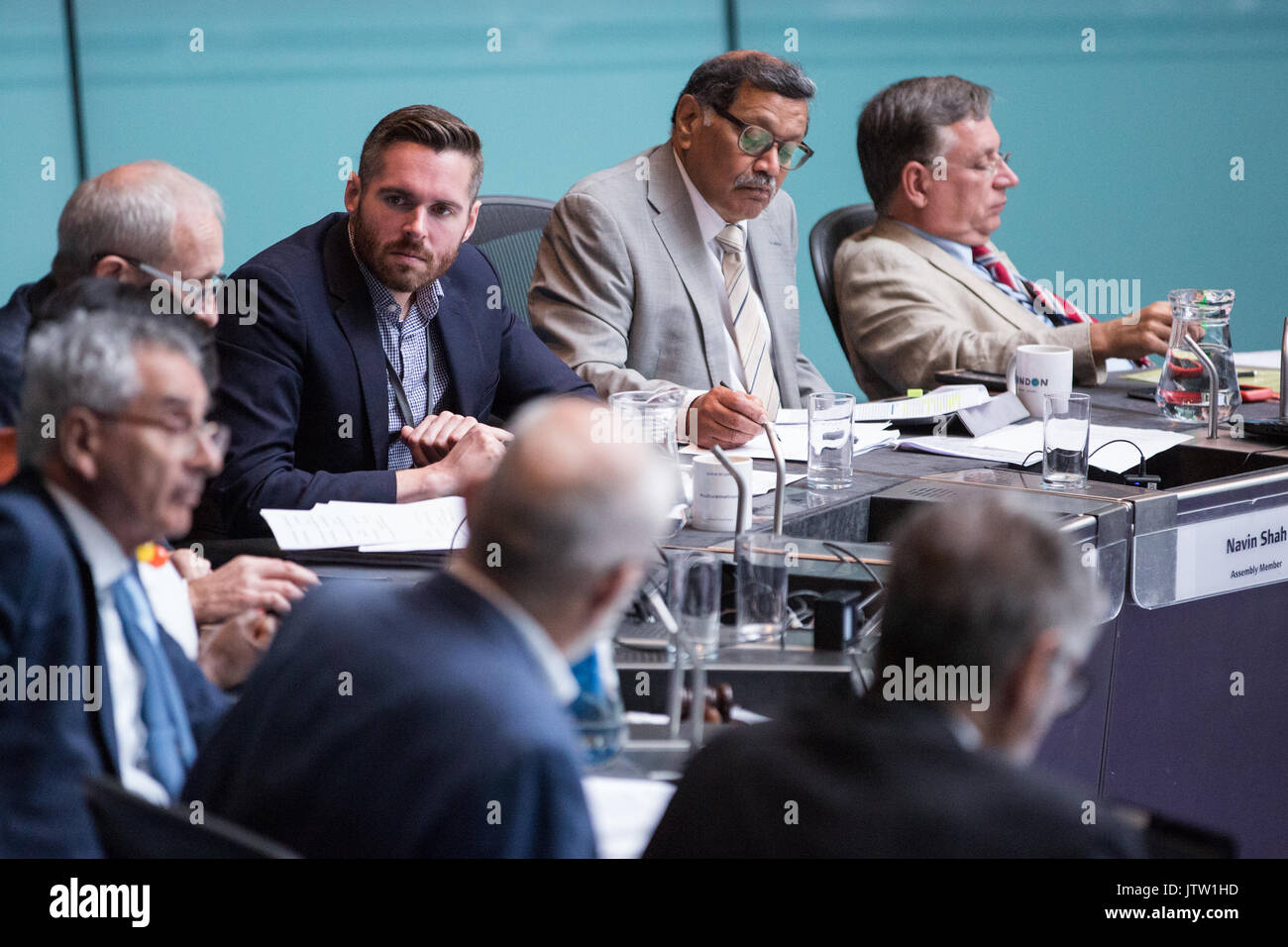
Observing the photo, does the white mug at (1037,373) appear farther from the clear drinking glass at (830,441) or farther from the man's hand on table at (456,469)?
the man's hand on table at (456,469)

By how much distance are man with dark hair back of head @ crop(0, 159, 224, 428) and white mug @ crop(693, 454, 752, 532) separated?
769 mm

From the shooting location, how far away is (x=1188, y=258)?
17.7 ft

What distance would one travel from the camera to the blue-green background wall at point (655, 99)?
4535 millimetres

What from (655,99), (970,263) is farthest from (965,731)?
(655,99)

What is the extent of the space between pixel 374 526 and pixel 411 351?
24.0 inches

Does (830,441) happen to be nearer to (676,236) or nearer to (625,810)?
(676,236)

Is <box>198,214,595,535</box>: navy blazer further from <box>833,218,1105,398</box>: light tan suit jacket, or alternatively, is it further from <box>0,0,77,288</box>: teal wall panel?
<box>0,0,77,288</box>: teal wall panel

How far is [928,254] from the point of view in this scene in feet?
12.2

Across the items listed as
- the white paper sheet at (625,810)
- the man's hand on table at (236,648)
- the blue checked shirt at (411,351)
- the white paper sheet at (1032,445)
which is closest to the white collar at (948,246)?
the white paper sheet at (1032,445)

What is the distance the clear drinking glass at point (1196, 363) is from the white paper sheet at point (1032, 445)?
0.50 feet

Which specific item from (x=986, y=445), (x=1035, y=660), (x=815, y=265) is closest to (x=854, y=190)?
(x=815, y=265)
